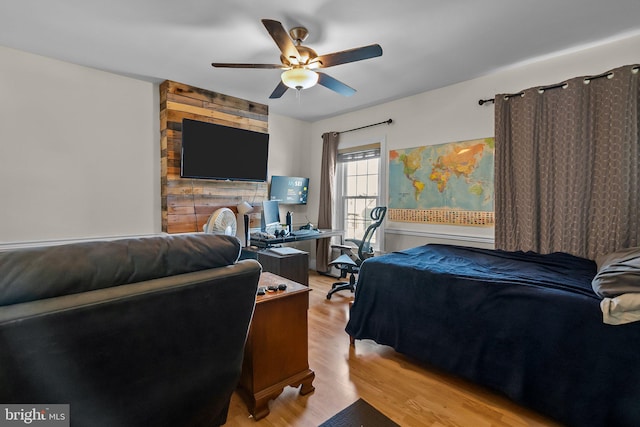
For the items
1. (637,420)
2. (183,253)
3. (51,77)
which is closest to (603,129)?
(637,420)

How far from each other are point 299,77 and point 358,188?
2.47 meters

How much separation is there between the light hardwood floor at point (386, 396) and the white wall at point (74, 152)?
2.59 metres

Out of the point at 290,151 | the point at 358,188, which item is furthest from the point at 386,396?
the point at 290,151

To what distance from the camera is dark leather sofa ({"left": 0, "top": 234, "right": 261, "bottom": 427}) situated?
0.77m

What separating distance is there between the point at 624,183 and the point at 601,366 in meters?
1.59

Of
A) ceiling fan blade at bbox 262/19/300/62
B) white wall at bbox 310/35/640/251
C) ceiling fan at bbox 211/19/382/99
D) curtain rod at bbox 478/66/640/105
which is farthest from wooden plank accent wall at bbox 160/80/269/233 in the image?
curtain rod at bbox 478/66/640/105

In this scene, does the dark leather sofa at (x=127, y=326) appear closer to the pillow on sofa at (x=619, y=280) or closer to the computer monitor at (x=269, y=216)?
the pillow on sofa at (x=619, y=280)

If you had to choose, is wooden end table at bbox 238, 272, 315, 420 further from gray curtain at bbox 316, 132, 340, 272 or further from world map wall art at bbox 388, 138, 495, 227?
gray curtain at bbox 316, 132, 340, 272

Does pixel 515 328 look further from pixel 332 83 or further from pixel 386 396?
pixel 332 83

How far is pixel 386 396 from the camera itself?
1811 mm

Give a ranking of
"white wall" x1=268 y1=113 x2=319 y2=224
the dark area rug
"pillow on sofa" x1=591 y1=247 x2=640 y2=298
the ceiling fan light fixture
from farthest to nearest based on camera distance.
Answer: "white wall" x1=268 y1=113 x2=319 y2=224, the ceiling fan light fixture, the dark area rug, "pillow on sofa" x1=591 y1=247 x2=640 y2=298

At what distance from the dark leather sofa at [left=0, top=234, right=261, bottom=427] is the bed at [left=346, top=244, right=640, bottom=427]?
1330mm

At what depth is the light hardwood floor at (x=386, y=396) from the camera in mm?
1613

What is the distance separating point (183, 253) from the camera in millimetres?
1065
